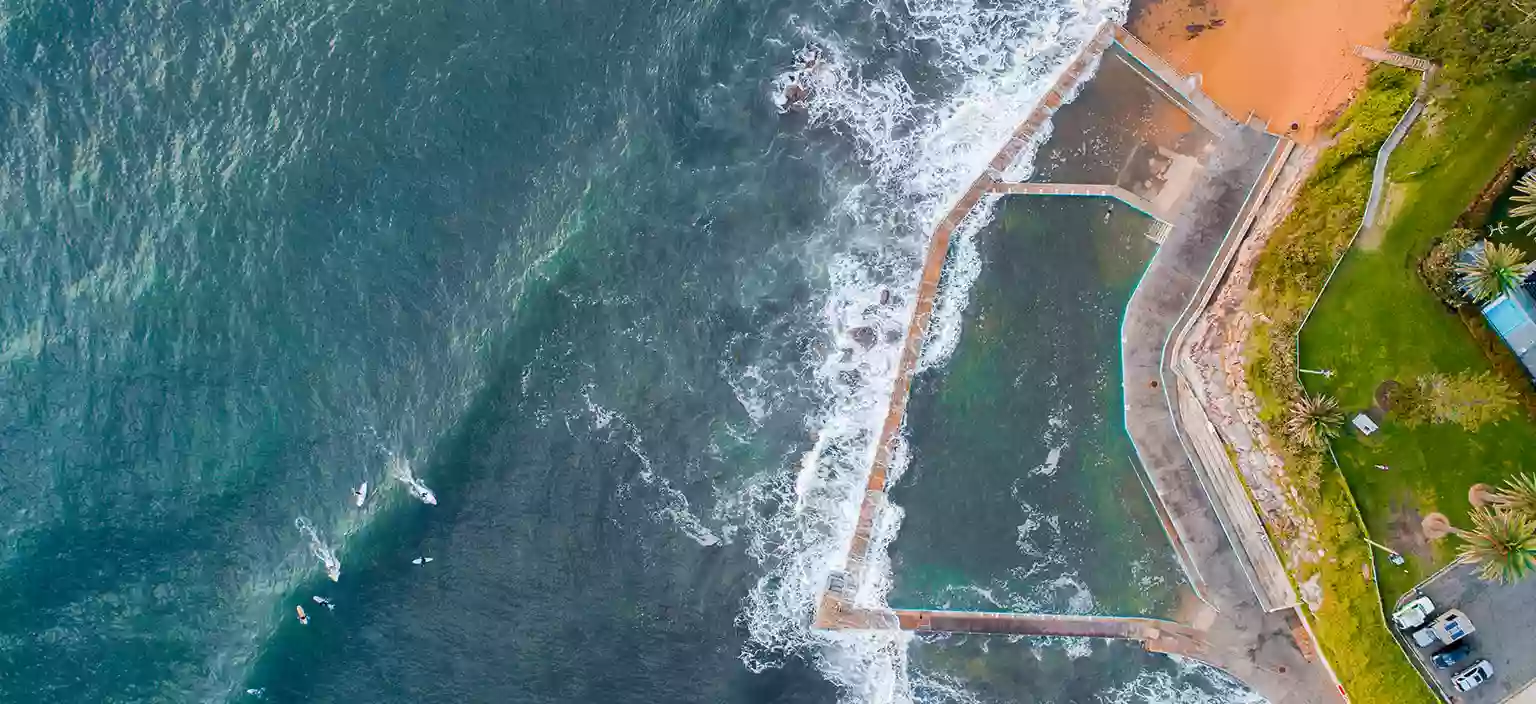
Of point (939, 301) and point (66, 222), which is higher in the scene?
point (939, 301)

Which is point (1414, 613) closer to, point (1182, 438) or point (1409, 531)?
point (1409, 531)

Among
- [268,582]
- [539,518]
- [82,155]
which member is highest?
[82,155]

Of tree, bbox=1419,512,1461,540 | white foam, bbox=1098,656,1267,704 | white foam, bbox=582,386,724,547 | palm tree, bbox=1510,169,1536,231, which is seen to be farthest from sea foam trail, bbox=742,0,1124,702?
tree, bbox=1419,512,1461,540

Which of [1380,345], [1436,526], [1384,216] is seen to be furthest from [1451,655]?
[1384,216]

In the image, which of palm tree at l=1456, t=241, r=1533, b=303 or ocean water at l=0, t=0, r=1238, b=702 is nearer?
palm tree at l=1456, t=241, r=1533, b=303

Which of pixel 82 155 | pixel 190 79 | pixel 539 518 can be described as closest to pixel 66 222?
pixel 82 155

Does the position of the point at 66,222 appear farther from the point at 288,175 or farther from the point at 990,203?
the point at 990,203

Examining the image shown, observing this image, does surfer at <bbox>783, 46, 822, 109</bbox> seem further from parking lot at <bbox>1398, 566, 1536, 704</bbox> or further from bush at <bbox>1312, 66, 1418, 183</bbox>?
parking lot at <bbox>1398, 566, 1536, 704</bbox>
